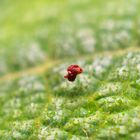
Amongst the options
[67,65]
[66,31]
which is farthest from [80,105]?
[66,31]

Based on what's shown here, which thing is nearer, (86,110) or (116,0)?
(86,110)

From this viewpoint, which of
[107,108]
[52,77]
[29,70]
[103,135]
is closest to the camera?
[103,135]

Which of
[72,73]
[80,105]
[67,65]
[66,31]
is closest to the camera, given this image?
[80,105]

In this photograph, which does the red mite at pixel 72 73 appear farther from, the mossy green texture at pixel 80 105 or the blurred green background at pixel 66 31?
the blurred green background at pixel 66 31

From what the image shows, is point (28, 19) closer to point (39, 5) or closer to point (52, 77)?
point (39, 5)

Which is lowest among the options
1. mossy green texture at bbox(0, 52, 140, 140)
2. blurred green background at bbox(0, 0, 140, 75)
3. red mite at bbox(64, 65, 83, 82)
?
mossy green texture at bbox(0, 52, 140, 140)

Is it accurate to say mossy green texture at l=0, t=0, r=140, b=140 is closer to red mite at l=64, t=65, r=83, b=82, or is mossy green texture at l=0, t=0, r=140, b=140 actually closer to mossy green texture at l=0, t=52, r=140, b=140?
mossy green texture at l=0, t=52, r=140, b=140

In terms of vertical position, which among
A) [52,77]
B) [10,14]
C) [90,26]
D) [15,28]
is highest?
[10,14]

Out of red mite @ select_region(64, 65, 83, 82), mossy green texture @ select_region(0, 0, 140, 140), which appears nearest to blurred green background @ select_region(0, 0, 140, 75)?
mossy green texture @ select_region(0, 0, 140, 140)

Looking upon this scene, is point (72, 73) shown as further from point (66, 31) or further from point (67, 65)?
point (66, 31)

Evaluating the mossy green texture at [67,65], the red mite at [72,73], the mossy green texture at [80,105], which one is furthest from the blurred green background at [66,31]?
the red mite at [72,73]

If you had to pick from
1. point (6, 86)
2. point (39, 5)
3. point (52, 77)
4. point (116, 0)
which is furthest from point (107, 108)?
point (39, 5)
